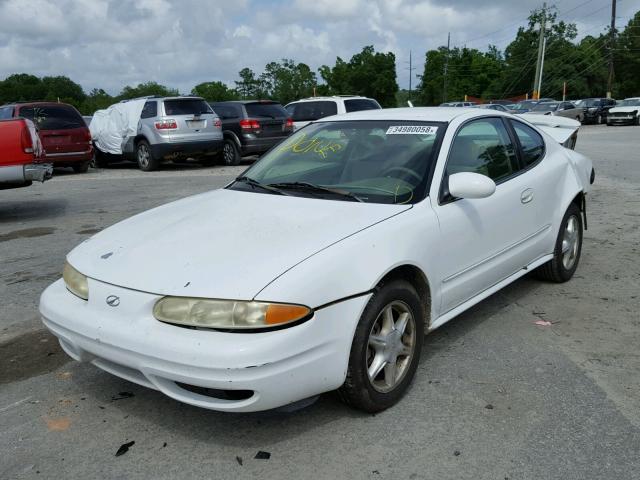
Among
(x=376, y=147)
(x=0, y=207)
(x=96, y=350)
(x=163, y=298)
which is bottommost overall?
(x=0, y=207)

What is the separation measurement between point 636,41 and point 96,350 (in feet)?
320

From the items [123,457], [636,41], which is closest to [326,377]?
[123,457]

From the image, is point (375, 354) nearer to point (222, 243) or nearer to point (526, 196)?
point (222, 243)

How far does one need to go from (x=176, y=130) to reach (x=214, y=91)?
279 feet

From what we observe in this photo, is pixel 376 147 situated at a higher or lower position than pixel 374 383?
higher

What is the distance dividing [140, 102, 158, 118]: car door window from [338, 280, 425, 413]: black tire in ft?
42.9

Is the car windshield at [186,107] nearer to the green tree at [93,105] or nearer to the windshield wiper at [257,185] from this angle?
the windshield wiper at [257,185]

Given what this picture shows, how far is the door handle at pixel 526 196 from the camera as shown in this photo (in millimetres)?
4352

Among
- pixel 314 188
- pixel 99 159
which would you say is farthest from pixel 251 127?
pixel 314 188

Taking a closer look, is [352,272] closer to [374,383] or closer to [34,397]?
[374,383]

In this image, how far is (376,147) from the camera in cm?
402

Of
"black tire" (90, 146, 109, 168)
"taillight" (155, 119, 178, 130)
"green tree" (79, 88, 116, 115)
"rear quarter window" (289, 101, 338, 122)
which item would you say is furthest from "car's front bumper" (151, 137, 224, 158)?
"green tree" (79, 88, 116, 115)

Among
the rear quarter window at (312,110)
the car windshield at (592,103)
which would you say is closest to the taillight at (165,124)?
the rear quarter window at (312,110)

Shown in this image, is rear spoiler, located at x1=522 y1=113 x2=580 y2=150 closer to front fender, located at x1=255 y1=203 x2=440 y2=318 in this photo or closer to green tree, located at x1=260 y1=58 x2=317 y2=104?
front fender, located at x1=255 y1=203 x2=440 y2=318
